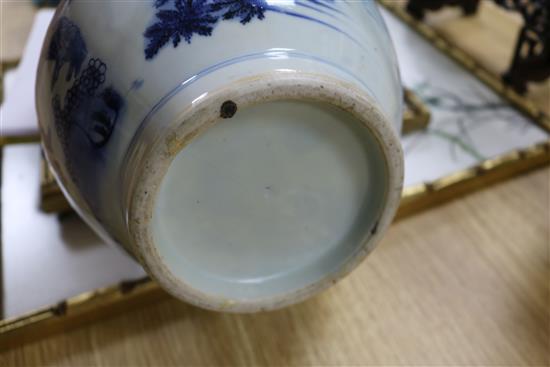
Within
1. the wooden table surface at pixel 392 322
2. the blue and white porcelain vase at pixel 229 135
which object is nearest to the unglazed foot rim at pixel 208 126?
the blue and white porcelain vase at pixel 229 135

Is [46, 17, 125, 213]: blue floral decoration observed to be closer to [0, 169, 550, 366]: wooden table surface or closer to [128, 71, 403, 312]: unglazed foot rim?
[128, 71, 403, 312]: unglazed foot rim

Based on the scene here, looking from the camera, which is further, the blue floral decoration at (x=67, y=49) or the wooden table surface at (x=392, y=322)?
the wooden table surface at (x=392, y=322)

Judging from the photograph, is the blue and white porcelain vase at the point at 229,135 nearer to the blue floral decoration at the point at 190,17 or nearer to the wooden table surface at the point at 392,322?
the blue floral decoration at the point at 190,17

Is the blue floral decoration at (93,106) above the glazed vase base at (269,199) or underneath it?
above

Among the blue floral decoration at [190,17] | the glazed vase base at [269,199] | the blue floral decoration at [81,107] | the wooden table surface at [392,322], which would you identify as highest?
the blue floral decoration at [190,17]

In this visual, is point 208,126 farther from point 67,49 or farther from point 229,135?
point 67,49

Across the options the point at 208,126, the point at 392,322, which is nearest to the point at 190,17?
the point at 208,126
